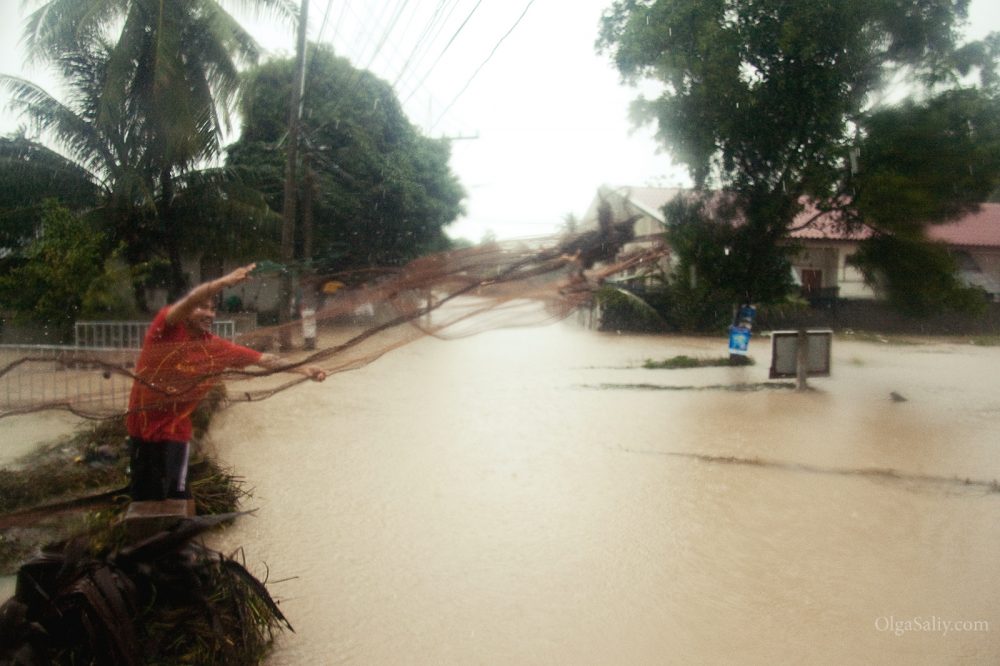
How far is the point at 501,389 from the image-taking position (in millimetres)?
10789

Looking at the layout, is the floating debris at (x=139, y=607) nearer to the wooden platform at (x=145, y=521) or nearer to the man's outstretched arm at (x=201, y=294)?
the wooden platform at (x=145, y=521)

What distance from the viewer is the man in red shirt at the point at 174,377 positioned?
3045 millimetres

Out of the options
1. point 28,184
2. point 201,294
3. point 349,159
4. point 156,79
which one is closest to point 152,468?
point 201,294

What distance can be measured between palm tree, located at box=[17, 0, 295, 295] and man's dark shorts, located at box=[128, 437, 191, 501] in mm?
3291

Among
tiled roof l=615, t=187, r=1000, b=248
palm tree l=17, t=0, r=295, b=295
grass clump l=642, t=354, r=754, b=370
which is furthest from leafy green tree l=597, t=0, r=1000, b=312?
palm tree l=17, t=0, r=295, b=295

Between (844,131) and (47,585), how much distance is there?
963cm

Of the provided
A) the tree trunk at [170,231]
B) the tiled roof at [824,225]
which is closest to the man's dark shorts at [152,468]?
the tree trunk at [170,231]

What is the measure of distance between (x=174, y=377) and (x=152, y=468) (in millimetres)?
500

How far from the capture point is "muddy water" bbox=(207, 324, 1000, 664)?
145 inches

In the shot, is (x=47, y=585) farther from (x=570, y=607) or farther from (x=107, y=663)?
(x=570, y=607)

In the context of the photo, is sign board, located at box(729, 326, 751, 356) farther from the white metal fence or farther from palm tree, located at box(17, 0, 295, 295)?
palm tree, located at box(17, 0, 295, 295)

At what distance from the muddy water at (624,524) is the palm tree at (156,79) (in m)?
2.67

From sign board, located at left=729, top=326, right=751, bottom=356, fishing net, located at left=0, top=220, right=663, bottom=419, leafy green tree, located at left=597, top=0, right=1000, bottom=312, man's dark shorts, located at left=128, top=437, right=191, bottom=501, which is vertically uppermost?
leafy green tree, located at left=597, top=0, right=1000, bottom=312

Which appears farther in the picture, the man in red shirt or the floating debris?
the man in red shirt
